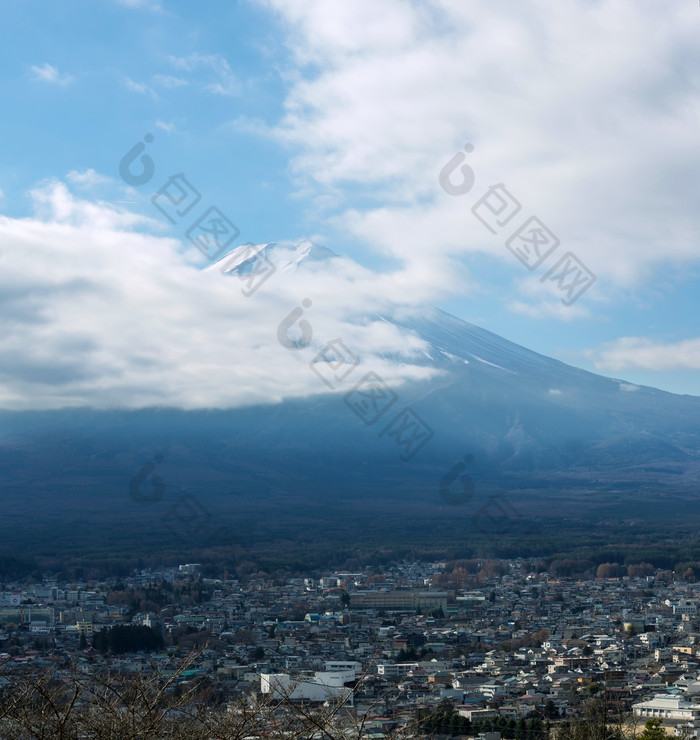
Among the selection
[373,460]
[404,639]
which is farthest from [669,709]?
[373,460]

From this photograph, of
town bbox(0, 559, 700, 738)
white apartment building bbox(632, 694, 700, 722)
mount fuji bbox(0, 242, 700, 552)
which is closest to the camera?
white apartment building bbox(632, 694, 700, 722)

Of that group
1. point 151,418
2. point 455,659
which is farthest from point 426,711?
point 151,418

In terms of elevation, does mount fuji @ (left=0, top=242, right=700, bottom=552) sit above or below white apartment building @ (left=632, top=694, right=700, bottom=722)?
above

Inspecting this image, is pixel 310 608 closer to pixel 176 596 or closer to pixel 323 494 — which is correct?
pixel 176 596

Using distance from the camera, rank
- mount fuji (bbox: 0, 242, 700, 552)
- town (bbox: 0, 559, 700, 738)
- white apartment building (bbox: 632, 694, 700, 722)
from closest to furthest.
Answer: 1. white apartment building (bbox: 632, 694, 700, 722)
2. town (bbox: 0, 559, 700, 738)
3. mount fuji (bbox: 0, 242, 700, 552)

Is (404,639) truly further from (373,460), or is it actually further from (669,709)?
(373,460)

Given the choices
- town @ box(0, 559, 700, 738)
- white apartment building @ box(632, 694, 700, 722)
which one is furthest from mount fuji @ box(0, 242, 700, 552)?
white apartment building @ box(632, 694, 700, 722)

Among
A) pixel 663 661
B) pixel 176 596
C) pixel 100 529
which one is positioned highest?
pixel 100 529

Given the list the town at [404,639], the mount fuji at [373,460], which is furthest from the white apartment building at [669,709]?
the mount fuji at [373,460]

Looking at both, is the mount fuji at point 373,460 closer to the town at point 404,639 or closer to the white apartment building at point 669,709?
the town at point 404,639

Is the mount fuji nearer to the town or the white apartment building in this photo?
the town

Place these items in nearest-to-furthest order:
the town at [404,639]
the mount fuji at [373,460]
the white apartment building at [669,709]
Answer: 1. the white apartment building at [669,709]
2. the town at [404,639]
3. the mount fuji at [373,460]
